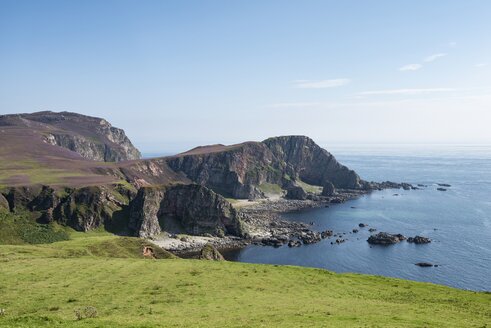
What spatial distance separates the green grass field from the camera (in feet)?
115

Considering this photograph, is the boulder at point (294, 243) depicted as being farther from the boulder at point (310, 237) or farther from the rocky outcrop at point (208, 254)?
the rocky outcrop at point (208, 254)

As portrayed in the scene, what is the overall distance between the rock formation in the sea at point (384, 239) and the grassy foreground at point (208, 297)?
8676 cm

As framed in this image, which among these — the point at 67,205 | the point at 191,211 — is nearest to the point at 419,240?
the point at 191,211

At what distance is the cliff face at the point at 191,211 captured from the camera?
163 metres

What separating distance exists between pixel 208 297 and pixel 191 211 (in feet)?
397

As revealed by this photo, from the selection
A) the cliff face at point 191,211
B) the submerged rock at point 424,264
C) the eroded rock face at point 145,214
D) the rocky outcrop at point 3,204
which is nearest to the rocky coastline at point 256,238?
the eroded rock face at point 145,214

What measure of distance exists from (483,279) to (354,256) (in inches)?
1489

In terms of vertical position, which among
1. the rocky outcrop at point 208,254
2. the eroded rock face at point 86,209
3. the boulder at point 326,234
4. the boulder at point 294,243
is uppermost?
the eroded rock face at point 86,209

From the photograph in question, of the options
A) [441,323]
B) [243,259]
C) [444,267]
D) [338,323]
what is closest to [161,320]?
[338,323]

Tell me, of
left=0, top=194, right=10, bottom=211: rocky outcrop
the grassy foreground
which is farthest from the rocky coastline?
the grassy foreground

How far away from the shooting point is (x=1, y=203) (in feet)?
452

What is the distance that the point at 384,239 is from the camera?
14862cm

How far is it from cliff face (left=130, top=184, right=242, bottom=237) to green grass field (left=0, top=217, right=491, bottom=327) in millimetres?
89170

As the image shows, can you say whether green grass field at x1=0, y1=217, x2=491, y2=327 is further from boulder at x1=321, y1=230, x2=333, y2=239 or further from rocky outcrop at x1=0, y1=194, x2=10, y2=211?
boulder at x1=321, y1=230, x2=333, y2=239
